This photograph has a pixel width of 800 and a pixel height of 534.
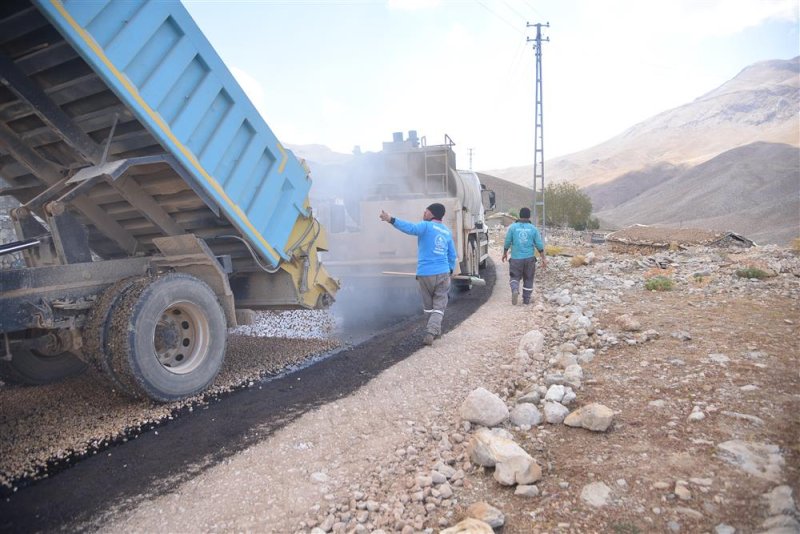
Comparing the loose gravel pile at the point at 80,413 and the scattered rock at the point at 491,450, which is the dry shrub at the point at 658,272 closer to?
the loose gravel pile at the point at 80,413

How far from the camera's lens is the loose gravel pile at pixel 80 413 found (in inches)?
115

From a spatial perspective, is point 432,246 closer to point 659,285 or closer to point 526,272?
point 526,272

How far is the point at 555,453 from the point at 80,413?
3300mm

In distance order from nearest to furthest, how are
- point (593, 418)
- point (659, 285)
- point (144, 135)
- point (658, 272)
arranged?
point (593, 418) → point (144, 135) → point (659, 285) → point (658, 272)

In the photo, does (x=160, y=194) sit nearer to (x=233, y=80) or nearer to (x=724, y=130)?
(x=233, y=80)

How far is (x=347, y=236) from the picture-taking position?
8141 millimetres

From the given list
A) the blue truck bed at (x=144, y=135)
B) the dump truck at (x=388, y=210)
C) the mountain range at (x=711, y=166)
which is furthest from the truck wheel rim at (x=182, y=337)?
the mountain range at (x=711, y=166)

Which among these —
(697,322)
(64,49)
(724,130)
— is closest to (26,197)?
(64,49)

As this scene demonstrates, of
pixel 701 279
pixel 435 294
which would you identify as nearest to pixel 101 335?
pixel 435 294

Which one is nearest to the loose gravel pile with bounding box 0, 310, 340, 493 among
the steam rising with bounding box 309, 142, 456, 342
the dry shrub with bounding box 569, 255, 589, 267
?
the steam rising with bounding box 309, 142, 456, 342

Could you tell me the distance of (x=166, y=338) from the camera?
381 cm

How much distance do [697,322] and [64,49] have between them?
5715 mm

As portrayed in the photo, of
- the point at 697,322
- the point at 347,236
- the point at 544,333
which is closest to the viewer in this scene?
the point at 697,322

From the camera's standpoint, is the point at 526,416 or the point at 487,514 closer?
the point at 487,514
